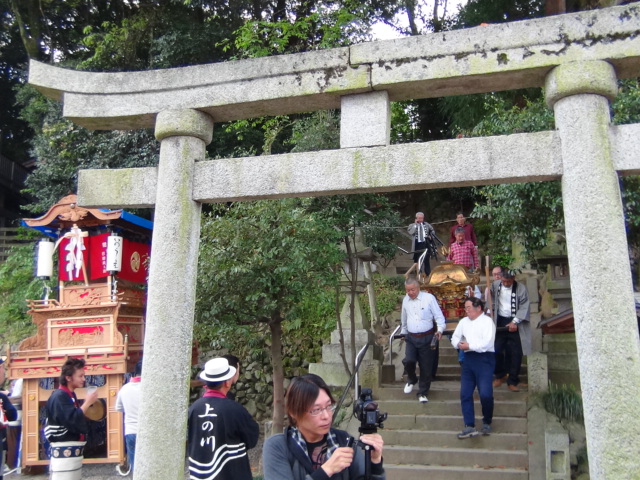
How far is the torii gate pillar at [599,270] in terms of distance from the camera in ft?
12.8

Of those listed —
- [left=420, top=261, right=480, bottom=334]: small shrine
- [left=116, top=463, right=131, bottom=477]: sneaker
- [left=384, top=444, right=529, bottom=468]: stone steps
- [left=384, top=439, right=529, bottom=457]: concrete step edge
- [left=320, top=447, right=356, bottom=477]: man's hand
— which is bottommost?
[left=116, top=463, right=131, bottom=477]: sneaker

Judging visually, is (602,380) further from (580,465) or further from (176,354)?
(580,465)

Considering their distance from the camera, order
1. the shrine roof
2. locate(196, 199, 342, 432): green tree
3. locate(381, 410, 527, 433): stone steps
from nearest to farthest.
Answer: locate(381, 410, 527, 433): stone steps < locate(196, 199, 342, 432): green tree < the shrine roof

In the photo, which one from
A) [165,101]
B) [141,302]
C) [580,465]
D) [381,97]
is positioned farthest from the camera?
[141,302]

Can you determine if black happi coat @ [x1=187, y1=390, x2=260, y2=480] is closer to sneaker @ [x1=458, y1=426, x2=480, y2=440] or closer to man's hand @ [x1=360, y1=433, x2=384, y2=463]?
man's hand @ [x1=360, y1=433, x2=384, y2=463]

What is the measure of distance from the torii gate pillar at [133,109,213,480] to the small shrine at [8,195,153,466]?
5.27m

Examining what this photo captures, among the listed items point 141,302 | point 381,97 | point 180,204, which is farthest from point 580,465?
point 141,302

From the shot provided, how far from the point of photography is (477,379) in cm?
708

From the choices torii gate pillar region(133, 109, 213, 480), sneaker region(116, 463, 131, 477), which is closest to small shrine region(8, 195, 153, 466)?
sneaker region(116, 463, 131, 477)

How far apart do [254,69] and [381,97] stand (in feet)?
3.80

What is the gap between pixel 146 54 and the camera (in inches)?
672

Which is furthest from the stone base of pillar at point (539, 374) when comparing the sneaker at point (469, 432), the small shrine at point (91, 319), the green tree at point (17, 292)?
the green tree at point (17, 292)

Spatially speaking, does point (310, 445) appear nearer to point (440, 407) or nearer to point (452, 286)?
point (440, 407)

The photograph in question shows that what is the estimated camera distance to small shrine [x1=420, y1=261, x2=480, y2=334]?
962 cm
